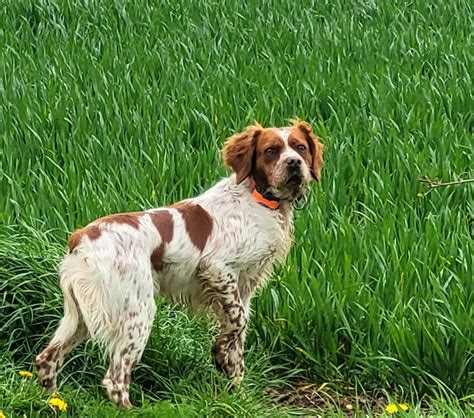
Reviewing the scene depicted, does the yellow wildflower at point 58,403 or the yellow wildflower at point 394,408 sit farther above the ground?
the yellow wildflower at point 394,408

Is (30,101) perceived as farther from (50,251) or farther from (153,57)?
(50,251)

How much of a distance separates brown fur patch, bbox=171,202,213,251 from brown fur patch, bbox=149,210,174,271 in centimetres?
7

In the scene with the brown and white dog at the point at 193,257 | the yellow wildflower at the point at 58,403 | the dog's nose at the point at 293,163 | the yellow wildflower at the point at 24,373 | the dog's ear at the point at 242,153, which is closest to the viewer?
A: the yellow wildflower at the point at 58,403

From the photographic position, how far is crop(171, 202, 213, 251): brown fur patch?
11.8 feet

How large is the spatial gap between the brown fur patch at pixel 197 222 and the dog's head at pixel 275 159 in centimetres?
19

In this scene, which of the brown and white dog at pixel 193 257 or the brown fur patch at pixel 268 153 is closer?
the brown and white dog at pixel 193 257

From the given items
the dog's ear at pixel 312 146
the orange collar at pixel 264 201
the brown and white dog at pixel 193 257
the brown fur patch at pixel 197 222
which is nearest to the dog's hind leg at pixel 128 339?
the brown and white dog at pixel 193 257

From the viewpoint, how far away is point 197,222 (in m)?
3.62

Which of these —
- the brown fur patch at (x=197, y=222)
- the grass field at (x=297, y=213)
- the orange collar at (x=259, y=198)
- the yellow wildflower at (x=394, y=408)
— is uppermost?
the orange collar at (x=259, y=198)

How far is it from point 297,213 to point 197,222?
1.20 m

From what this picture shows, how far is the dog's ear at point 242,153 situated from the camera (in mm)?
3717

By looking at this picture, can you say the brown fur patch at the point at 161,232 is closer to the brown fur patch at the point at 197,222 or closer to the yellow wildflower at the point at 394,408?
the brown fur patch at the point at 197,222

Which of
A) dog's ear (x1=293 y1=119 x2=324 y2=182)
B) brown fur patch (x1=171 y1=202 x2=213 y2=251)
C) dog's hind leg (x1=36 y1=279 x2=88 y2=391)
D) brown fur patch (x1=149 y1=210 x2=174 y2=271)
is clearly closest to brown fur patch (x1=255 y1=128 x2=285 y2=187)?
dog's ear (x1=293 y1=119 x2=324 y2=182)

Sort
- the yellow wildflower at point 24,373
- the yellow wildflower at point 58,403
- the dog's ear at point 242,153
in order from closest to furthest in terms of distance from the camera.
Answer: the yellow wildflower at point 58,403 → the yellow wildflower at point 24,373 → the dog's ear at point 242,153
